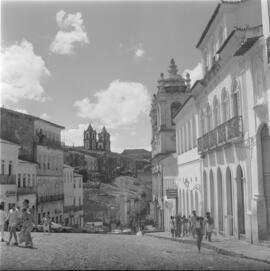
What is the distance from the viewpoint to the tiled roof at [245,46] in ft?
46.1

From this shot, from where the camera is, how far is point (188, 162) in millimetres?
28969

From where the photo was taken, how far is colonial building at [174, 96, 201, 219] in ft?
85.0

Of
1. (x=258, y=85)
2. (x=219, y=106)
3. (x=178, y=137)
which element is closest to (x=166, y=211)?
(x=178, y=137)

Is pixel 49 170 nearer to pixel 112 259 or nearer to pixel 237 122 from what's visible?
pixel 237 122

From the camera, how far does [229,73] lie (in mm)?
17703

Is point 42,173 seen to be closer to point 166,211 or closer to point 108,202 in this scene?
point 166,211

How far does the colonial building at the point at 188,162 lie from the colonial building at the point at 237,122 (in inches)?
91.6

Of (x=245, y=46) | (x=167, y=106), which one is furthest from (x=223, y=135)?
(x=167, y=106)

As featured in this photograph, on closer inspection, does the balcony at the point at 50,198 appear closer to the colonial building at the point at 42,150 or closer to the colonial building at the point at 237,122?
the colonial building at the point at 42,150

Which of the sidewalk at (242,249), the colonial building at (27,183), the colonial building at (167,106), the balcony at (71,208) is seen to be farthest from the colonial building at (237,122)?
the balcony at (71,208)

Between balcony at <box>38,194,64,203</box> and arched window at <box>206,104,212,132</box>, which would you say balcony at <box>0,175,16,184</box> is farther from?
arched window at <box>206,104,212,132</box>

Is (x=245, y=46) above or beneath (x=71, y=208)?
above

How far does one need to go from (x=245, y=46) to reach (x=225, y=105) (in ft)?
16.1

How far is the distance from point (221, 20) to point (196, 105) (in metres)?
6.27
